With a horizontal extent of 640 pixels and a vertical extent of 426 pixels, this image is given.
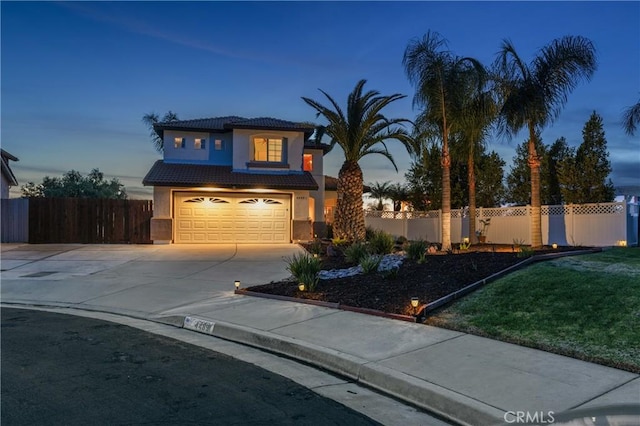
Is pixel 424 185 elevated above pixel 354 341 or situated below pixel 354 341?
above

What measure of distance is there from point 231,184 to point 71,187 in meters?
33.5

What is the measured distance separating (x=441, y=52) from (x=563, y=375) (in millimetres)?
13477

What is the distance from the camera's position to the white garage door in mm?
25312

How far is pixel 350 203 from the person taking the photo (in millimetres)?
20734

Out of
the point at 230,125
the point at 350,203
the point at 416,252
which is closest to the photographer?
the point at 416,252

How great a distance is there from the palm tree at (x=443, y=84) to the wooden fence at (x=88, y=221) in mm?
15467

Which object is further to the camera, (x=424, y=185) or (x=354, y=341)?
(x=424, y=185)

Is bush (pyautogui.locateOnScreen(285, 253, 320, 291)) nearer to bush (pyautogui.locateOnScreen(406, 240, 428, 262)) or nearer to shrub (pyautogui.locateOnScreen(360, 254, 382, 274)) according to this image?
shrub (pyautogui.locateOnScreen(360, 254, 382, 274))

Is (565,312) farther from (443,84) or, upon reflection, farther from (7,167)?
(7,167)

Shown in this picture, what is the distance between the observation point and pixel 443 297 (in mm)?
9164

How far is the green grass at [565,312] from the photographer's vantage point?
634 centimetres

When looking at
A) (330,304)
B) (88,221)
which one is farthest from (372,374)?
(88,221)

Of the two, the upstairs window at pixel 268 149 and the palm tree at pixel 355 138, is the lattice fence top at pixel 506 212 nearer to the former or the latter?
the palm tree at pixel 355 138

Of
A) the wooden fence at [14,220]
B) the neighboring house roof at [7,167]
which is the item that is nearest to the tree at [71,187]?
the neighboring house roof at [7,167]
